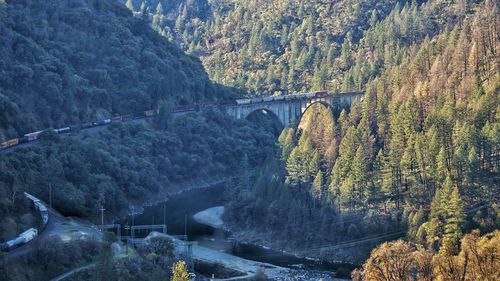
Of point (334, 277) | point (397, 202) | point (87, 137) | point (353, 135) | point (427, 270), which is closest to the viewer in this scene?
point (427, 270)

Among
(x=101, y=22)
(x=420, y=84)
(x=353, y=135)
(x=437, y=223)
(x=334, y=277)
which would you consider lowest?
(x=334, y=277)

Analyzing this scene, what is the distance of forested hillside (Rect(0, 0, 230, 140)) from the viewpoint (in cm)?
13025

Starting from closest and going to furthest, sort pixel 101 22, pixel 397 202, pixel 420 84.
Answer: pixel 397 202, pixel 420 84, pixel 101 22

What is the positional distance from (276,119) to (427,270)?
125367mm

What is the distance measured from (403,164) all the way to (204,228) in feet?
95.1

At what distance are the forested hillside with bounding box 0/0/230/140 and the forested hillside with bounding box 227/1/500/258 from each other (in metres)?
35.4

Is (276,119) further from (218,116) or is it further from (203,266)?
(203,266)

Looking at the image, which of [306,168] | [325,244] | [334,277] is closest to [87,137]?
[306,168]

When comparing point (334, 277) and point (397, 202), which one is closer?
point (334, 277)

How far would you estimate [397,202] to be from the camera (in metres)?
96.1

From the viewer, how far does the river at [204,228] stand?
9344 centimetres

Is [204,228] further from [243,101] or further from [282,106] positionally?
[282,106]

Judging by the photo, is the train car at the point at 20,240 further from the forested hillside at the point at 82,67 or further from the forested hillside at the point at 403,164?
the forested hillside at the point at 82,67

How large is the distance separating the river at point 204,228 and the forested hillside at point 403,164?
3847 millimetres
